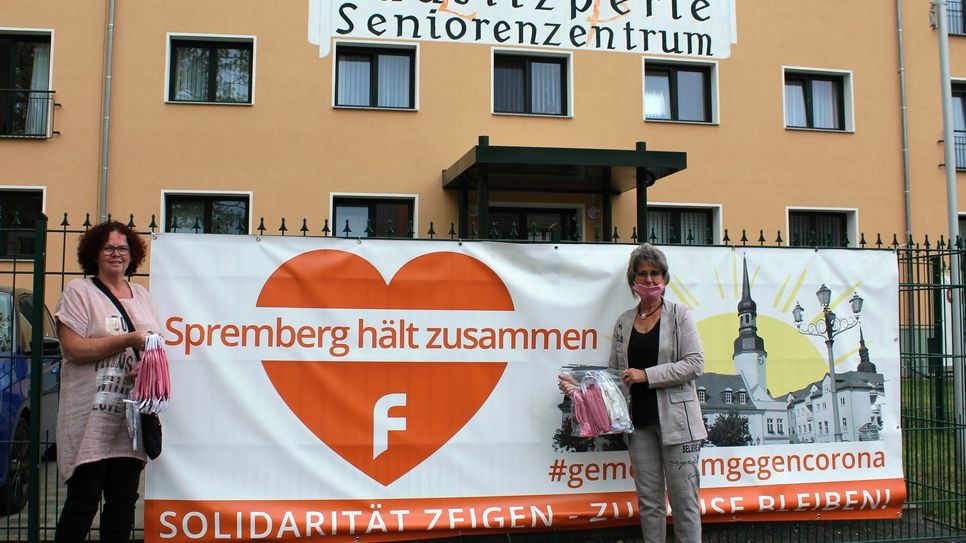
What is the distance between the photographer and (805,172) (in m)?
14.4

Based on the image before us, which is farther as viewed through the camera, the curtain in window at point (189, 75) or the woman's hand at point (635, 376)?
the curtain in window at point (189, 75)

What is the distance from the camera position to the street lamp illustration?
4863 millimetres

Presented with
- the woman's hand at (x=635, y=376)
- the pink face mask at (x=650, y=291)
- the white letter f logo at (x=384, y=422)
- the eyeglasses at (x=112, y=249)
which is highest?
the eyeglasses at (x=112, y=249)

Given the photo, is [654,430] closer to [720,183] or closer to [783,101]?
[720,183]

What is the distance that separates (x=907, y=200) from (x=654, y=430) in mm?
12836

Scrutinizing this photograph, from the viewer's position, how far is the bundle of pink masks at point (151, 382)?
3.70 meters

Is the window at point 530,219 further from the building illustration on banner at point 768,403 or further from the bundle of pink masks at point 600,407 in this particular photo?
the bundle of pink masks at point 600,407

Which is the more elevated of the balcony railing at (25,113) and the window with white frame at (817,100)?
the window with white frame at (817,100)

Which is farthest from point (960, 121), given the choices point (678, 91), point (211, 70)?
point (211, 70)

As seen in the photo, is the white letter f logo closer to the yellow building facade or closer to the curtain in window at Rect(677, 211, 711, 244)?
the yellow building facade

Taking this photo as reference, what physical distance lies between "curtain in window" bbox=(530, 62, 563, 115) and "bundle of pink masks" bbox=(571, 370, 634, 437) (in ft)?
33.7

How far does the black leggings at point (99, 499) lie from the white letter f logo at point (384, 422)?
1233 millimetres

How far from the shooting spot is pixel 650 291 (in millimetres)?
4184

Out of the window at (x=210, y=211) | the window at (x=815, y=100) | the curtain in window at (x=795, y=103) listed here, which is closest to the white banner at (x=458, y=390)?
the window at (x=210, y=211)
